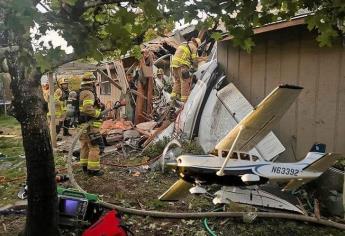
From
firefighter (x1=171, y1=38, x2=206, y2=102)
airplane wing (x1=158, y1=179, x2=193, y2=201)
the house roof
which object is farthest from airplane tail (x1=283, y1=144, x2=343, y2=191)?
→ firefighter (x1=171, y1=38, x2=206, y2=102)

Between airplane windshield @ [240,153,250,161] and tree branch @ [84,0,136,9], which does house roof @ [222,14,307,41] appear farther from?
tree branch @ [84,0,136,9]

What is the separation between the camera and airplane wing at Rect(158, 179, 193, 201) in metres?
5.91

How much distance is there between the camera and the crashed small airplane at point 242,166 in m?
5.37

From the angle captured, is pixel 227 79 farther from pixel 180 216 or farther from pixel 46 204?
pixel 46 204

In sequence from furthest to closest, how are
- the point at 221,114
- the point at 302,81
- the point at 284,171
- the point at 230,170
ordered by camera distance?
1. the point at 221,114
2. the point at 302,81
3. the point at 284,171
4. the point at 230,170

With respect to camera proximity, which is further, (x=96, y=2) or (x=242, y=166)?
(x=242, y=166)

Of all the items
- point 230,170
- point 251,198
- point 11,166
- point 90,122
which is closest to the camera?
point 230,170

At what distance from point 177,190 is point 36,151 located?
7.39 ft

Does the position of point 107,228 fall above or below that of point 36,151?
below

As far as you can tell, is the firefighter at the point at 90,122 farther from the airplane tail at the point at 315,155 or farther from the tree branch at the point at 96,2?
the tree branch at the point at 96,2

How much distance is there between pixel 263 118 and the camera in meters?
5.14

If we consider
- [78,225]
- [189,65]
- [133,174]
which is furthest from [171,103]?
[78,225]

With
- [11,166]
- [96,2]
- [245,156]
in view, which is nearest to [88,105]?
[11,166]

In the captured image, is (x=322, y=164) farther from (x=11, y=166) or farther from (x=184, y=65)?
(x=11, y=166)
